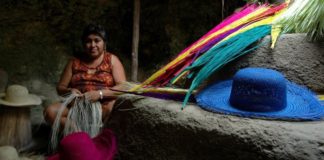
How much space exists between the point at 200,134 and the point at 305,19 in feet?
2.19

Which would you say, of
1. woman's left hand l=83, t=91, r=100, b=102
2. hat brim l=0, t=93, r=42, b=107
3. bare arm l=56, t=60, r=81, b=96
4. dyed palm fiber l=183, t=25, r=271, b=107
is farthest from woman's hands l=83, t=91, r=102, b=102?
dyed palm fiber l=183, t=25, r=271, b=107

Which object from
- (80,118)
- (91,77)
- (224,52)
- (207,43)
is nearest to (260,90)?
(224,52)

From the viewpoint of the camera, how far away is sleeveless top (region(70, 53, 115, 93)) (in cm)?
227

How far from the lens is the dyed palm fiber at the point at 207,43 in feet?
4.47

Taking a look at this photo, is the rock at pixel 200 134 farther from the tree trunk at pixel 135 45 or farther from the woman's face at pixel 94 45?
the tree trunk at pixel 135 45

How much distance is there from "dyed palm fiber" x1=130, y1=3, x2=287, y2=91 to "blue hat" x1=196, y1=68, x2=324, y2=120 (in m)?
0.26

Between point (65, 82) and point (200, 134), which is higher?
point (65, 82)

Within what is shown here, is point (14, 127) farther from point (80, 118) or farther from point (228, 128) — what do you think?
point (228, 128)

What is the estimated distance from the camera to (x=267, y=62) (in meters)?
1.32

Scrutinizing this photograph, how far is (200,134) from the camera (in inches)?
42.2

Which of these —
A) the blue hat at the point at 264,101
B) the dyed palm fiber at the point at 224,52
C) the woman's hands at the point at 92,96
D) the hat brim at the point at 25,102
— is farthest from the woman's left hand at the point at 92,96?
the blue hat at the point at 264,101

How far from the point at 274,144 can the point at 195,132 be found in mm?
264

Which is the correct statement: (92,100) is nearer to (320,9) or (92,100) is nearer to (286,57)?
(286,57)

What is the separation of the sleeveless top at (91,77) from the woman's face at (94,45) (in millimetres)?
79
